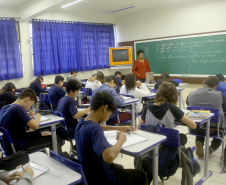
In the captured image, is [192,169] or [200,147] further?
[200,147]

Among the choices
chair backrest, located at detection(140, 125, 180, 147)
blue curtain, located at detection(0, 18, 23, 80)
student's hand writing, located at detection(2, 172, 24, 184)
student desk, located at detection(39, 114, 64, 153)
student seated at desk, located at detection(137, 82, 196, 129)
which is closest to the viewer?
student's hand writing, located at detection(2, 172, 24, 184)

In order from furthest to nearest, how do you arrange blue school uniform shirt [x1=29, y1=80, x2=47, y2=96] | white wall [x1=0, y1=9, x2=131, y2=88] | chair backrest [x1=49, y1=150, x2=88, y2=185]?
1. white wall [x1=0, y1=9, x2=131, y2=88]
2. blue school uniform shirt [x1=29, y1=80, x2=47, y2=96]
3. chair backrest [x1=49, y1=150, x2=88, y2=185]

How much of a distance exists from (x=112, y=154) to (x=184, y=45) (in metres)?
6.23

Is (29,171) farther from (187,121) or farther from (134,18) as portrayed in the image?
(134,18)

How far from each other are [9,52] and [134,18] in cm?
446

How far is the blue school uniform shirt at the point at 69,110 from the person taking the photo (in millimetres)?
3059

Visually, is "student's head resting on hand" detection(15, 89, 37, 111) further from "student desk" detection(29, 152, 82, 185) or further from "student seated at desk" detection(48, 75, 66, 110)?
"student seated at desk" detection(48, 75, 66, 110)

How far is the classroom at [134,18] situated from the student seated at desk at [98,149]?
397 cm

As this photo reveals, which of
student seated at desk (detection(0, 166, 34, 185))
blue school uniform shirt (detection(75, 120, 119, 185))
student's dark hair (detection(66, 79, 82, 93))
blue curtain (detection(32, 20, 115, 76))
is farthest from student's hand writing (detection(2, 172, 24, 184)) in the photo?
blue curtain (detection(32, 20, 115, 76))

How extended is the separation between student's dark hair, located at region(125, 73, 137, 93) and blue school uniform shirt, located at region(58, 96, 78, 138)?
1535mm

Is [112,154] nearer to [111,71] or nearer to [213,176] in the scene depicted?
[213,176]

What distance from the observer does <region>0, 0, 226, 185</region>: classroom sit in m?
6.30

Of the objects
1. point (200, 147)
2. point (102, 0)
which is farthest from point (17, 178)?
point (102, 0)

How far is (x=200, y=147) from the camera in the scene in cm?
330
